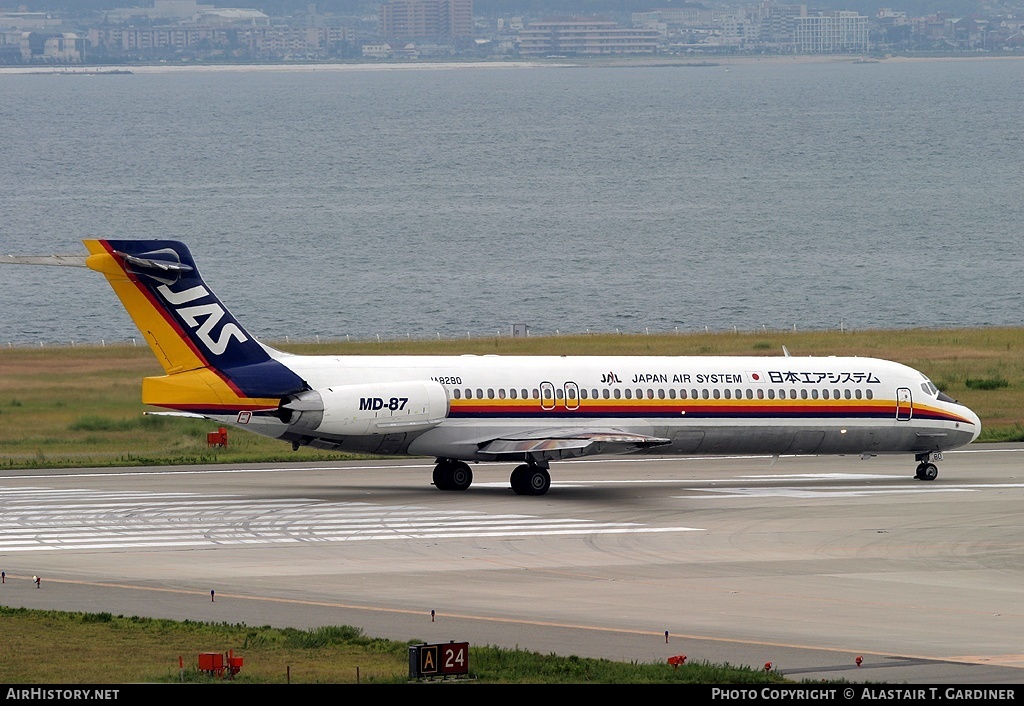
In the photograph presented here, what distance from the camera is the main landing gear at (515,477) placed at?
43406 millimetres

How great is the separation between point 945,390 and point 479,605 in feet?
137

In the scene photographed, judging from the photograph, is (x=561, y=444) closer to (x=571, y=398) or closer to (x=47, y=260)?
(x=571, y=398)

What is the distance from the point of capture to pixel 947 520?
39.8 meters

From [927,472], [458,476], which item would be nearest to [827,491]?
[927,472]

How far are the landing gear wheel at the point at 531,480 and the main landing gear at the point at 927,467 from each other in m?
11.8

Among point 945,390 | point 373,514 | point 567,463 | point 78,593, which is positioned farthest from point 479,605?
point 945,390

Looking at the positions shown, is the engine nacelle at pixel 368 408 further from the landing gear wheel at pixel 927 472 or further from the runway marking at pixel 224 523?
the landing gear wheel at pixel 927 472

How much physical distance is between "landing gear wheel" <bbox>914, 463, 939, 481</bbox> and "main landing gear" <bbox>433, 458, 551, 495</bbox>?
11364 millimetres

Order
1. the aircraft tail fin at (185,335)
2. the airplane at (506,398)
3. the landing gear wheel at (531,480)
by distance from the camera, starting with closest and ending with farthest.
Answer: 1. the aircraft tail fin at (185,335)
2. the airplane at (506,398)
3. the landing gear wheel at (531,480)

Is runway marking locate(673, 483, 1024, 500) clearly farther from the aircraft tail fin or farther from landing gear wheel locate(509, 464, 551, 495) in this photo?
the aircraft tail fin

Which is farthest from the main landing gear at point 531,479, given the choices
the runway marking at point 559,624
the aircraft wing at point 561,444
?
Result: the runway marking at point 559,624

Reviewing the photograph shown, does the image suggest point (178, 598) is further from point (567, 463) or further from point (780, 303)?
point (780, 303)

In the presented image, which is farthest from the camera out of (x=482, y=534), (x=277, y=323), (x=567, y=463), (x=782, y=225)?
(x=782, y=225)

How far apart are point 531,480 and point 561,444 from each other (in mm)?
1259
